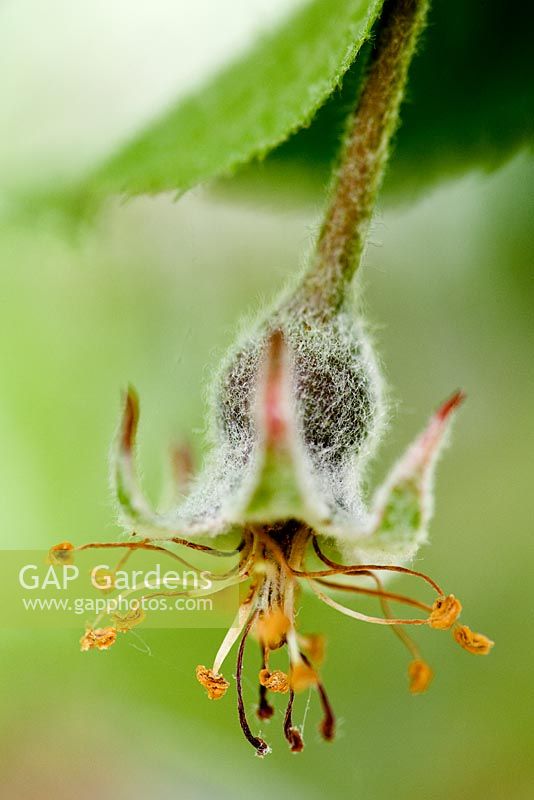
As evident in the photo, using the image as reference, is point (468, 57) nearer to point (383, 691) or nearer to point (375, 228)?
point (375, 228)

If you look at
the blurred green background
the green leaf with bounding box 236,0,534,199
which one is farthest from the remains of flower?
the blurred green background

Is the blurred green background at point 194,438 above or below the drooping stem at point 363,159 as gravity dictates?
below

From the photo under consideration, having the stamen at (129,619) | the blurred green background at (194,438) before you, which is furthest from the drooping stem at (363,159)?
the blurred green background at (194,438)

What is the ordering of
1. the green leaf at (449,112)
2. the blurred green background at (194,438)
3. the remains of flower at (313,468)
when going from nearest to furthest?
1. the remains of flower at (313,468)
2. the green leaf at (449,112)
3. the blurred green background at (194,438)

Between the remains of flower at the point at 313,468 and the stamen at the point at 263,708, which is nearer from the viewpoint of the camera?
the remains of flower at the point at 313,468

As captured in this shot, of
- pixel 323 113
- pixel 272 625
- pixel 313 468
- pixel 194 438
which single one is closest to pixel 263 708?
pixel 272 625

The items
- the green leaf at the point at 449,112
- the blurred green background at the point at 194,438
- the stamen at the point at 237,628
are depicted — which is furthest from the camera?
the blurred green background at the point at 194,438

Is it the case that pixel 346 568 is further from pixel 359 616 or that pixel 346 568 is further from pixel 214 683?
pixel 214 683

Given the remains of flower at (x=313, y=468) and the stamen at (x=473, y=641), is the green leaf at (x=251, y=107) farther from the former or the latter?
the stamen at (x=473, y=641)

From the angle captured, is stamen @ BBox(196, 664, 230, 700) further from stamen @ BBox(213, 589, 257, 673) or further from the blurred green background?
the blurred green background
